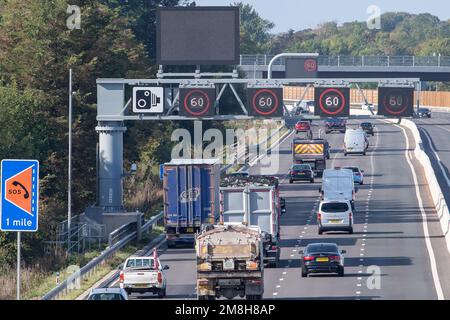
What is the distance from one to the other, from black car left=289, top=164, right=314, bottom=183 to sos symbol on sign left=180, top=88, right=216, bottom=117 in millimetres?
28148

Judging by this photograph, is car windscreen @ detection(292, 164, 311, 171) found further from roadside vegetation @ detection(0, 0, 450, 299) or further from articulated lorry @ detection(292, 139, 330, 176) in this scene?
roadside vegetation @ detection(0, 0, 450, 299)

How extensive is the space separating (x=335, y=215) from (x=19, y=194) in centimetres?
3749

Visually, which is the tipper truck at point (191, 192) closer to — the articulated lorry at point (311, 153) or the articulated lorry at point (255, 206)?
the articulated lorry at point (255, 206)

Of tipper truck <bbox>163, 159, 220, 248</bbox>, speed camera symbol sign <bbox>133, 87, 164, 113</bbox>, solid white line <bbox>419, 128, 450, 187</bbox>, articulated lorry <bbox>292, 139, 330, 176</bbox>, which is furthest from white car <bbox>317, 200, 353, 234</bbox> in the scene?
articulated lorry <bbox>292, 139, 330, 176</bbox>

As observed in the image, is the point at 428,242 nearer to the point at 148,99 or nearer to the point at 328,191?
the point at 328,191

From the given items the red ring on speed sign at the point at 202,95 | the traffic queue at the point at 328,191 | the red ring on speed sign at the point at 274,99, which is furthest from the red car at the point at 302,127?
the red ring on speed sign at the point at 202,95

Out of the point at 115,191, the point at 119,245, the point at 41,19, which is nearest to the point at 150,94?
the point at 115,191

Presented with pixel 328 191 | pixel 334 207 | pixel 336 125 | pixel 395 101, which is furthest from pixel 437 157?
pixel 334 207

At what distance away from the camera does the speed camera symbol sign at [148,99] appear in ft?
173

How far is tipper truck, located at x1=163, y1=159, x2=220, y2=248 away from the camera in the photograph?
48.1m

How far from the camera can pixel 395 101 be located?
54.2m

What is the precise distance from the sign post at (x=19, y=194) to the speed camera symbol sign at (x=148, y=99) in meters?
34.9

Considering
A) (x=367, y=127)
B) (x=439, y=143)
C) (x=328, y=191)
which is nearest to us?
(x=328, y=191)
